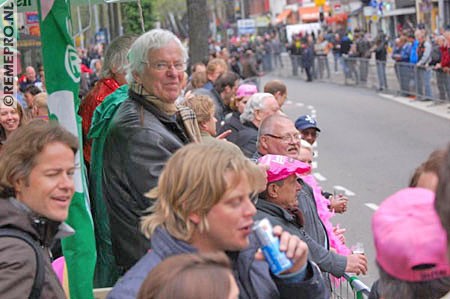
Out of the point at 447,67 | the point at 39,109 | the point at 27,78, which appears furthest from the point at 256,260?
the point at 447,67

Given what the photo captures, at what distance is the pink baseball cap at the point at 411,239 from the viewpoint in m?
2.71

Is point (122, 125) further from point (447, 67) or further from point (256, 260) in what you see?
point (447, 67)

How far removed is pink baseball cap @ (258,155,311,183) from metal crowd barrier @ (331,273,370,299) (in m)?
0.72

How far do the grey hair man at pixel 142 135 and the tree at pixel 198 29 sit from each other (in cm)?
1707

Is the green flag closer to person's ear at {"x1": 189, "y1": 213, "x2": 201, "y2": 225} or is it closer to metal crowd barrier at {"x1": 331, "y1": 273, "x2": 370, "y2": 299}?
person's ear at {"x1": 189, "y1": 213, "x2": 201, "y2": 225}

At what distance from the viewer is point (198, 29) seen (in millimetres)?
22391

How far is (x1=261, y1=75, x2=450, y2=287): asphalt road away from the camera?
1335 cm

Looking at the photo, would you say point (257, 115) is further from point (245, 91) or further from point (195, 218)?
point (195, 218)

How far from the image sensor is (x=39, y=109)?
9031mm

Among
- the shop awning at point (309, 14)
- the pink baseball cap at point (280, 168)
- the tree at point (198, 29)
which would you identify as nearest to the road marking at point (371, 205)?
the pink baseball cap at point (280, 168)

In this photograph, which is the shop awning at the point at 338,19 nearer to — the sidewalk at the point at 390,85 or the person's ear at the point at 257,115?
the sidewalk at the point at 390,85

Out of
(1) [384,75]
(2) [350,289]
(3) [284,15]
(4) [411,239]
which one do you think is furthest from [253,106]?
(3) [284,15]

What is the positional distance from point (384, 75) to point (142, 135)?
2834 cm

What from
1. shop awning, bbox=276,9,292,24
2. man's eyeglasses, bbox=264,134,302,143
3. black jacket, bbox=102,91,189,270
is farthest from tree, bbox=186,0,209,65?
shop awning, bbox=276,9,292,24
